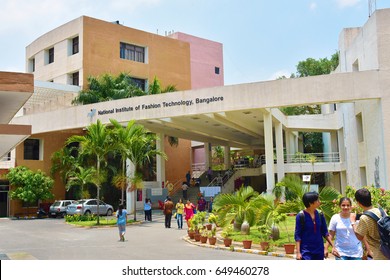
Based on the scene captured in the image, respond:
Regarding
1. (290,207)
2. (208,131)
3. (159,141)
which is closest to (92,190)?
(159,141)

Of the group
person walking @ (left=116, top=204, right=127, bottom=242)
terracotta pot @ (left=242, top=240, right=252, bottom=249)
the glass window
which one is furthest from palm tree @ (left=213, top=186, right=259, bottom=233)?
the glass window

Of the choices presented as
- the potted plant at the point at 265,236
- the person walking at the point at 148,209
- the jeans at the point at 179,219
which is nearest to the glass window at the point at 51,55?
the person walking at the point at 148,209

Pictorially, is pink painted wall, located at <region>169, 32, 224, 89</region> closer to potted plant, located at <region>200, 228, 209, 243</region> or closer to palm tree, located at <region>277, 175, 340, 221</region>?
potted plant, located at <region>200, 228, 209, 243</region>

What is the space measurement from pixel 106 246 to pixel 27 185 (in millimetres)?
17544

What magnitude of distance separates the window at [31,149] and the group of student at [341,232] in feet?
97.4

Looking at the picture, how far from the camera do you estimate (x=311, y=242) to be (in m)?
5.93

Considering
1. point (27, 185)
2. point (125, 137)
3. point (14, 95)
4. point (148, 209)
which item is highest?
point (125, 137)

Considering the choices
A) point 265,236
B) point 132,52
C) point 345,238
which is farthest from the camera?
point 132,52

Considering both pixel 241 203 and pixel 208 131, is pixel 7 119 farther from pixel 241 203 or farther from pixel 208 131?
pixel 208 131

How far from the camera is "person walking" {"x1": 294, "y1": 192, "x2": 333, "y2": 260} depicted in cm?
592

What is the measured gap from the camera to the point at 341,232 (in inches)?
252

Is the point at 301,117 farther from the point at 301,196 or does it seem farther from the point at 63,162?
the point at 301,196

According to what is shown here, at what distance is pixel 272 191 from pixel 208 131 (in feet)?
36.4

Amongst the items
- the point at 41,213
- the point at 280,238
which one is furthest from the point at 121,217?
the point at 41,213
